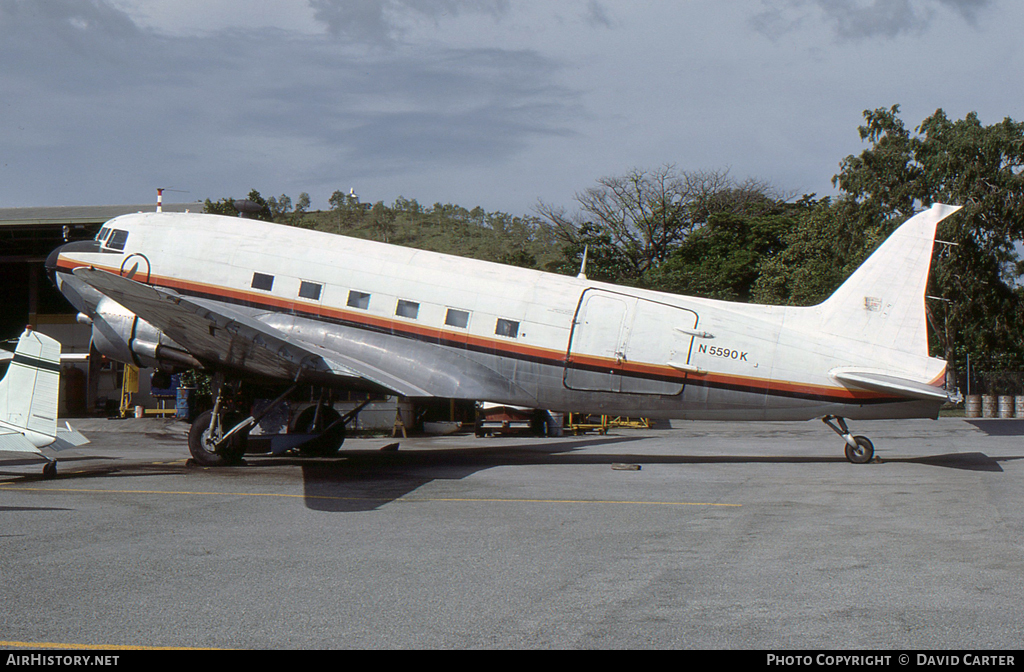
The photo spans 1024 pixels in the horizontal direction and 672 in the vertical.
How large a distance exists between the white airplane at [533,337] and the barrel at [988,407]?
1163 inches

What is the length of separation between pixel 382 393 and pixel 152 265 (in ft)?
19.5

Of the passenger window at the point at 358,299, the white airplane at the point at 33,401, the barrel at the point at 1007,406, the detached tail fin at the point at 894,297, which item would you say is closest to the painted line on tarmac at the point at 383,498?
the white airplane at the point at 33,401

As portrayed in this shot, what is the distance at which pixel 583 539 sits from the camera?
8.72 metres

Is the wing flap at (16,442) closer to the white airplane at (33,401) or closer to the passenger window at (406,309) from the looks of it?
the white airplane at (33,401)

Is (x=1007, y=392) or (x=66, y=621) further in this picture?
(x=1007, y=392)

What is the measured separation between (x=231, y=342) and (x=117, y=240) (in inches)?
213

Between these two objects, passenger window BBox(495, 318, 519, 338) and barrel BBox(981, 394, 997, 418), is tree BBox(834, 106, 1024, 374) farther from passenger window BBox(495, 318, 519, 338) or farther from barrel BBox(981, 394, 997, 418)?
passenger window BBox(495, 318, 519, 338)

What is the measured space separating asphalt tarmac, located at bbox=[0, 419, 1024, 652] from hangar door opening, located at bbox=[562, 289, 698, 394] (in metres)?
1.69

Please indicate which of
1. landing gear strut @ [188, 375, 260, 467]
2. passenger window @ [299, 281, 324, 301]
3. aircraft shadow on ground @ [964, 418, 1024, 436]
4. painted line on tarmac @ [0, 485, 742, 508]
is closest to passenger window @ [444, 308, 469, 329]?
passenger window @ [299, 281, 324, 301]

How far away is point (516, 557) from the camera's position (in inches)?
309

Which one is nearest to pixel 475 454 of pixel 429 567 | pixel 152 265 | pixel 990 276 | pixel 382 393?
pixel 382 393

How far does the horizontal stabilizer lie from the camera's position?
46.4 ft

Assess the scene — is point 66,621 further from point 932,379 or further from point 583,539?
point 932,379
